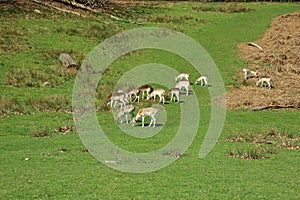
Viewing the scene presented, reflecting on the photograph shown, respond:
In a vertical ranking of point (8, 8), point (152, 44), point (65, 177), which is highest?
point (8, 8)

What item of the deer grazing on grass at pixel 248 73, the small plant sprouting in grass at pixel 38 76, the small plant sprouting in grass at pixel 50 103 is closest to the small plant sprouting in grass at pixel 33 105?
the small plant sprouting in grass at pixel 50 103

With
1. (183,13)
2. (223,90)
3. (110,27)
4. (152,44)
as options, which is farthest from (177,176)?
(183,13)

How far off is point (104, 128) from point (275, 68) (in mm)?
18916

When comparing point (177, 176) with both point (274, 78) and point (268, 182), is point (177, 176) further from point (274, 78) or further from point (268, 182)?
point (274, 78)

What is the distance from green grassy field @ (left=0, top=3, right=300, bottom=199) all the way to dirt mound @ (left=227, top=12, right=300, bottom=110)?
113 cm

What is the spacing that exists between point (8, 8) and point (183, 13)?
62.6ft

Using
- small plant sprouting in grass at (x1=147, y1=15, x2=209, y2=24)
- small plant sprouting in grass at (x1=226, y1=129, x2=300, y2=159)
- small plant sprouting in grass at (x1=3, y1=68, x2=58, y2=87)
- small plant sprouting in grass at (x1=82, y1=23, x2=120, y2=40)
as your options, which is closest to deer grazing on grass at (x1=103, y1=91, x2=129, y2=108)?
small plant sprouting in grass at (x1=3, y1=68, x2=58, y2=87)

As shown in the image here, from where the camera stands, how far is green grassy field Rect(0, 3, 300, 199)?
47.1 ft

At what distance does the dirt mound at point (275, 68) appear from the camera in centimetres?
→ 2991

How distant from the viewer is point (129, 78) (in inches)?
1340

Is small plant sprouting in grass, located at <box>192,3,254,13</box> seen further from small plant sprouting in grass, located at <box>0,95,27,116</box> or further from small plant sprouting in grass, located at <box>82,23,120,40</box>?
small plant sprouting in grass, located at <box>0,95,27,116</box>

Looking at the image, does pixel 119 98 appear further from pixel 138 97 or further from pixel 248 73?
pixel 248 73

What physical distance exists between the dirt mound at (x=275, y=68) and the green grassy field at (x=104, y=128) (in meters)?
1.13

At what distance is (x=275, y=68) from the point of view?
3859 cm
